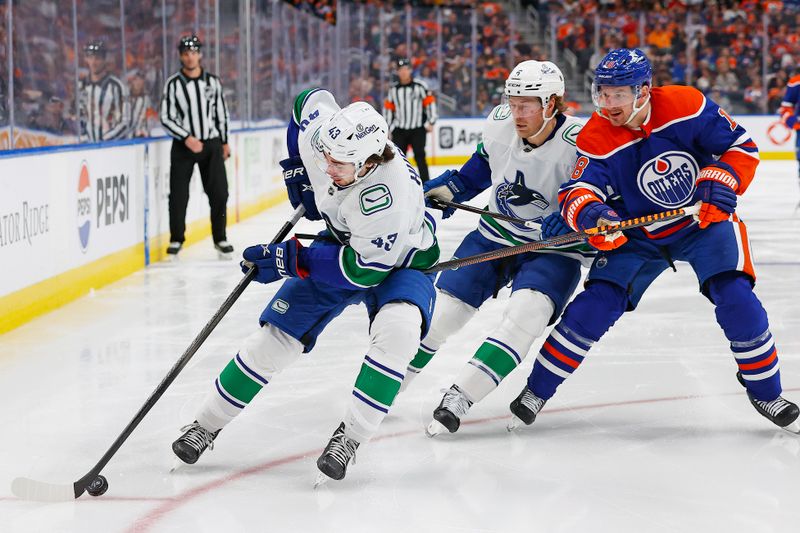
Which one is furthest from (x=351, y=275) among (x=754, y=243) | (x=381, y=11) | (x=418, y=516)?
(x=381, y=11)

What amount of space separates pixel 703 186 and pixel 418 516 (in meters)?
1.14

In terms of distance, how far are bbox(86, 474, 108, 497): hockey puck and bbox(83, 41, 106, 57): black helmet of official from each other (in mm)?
3913

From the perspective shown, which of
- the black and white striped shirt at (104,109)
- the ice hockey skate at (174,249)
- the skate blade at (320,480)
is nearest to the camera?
the skate blade at (320,480)

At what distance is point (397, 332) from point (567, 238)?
600 millimetres

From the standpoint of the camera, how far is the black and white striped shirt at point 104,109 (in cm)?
604

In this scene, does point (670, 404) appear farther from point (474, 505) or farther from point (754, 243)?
point (754, 243)

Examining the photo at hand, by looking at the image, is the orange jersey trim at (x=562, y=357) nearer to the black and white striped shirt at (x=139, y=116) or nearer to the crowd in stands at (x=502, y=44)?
the black and white striped shirt at (x=139, y=116)

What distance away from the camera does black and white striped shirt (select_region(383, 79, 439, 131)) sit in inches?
410

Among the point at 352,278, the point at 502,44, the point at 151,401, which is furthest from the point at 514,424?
the point at 502,44

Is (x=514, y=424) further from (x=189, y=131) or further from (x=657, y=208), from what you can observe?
(x=189, y=131)

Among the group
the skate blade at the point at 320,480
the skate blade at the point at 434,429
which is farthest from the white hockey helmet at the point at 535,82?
the skate blade at the point at 320,480

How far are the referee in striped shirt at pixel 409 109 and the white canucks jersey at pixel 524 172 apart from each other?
6977mm

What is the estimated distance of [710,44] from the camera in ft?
51.6

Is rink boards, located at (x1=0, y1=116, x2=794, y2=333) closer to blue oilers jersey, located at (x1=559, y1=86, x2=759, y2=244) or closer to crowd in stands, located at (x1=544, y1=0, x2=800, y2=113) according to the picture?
blue oilers jersey, located at (x1=559, y1=86, x2=759, y2=244)
